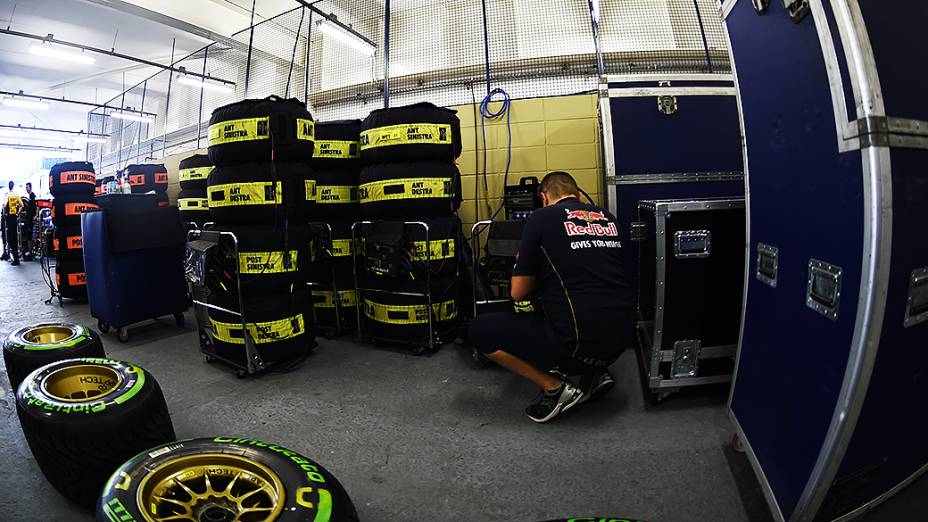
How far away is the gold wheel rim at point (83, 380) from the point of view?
153 cm

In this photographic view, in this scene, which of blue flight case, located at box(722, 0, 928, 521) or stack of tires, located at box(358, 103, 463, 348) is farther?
stack of tires, located at box(358, 103, 463, 348)

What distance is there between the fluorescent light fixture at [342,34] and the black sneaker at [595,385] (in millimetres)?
5912

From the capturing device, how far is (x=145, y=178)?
6.59m

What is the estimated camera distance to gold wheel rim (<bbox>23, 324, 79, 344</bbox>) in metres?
2.04

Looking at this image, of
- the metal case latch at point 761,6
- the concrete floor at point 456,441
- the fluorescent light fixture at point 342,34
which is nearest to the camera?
the metal case latch at point 761,6

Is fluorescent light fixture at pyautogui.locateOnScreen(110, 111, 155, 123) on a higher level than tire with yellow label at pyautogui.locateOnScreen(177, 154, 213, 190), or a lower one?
higher

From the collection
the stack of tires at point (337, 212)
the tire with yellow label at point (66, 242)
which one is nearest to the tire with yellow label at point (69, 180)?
the tire with yellow label at point (66, 242)

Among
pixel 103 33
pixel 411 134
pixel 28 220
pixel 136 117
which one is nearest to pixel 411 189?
pixel 411 134

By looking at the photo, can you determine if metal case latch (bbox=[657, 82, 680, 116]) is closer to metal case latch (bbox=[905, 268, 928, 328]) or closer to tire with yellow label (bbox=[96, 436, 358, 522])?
metal case latch (bbox=[905, 268, 928, 328])

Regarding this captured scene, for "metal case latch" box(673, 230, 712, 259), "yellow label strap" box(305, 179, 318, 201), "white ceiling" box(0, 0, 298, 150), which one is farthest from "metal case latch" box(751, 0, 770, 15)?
"white ceiling" box(0, 0, 298, 150)

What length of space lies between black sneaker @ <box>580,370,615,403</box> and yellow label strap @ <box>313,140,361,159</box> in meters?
2.46

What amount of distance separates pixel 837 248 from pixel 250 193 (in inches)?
→ 106

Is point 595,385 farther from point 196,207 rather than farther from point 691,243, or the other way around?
point 196,207

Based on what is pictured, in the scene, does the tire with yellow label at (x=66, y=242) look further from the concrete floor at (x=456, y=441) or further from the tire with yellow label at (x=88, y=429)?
the tire with yellow label at (x=88, y=429)
